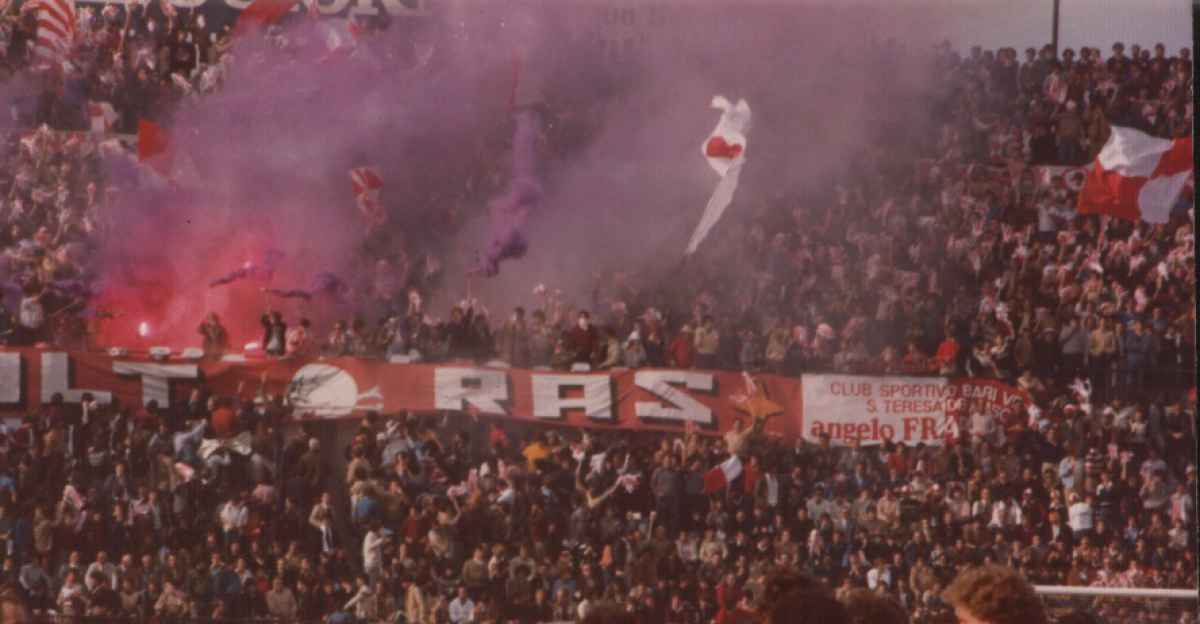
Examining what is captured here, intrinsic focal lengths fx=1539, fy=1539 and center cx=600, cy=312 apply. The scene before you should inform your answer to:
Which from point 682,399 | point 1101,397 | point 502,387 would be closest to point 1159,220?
point 1101,397

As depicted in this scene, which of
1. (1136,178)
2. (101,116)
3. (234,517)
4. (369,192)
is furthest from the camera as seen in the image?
(369,192)

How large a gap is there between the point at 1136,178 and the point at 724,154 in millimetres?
5052

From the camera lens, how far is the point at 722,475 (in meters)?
16.3

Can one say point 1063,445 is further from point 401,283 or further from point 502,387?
point 401,283

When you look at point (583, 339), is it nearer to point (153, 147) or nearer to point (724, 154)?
point (724, 154)

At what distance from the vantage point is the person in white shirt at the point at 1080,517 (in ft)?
52.1

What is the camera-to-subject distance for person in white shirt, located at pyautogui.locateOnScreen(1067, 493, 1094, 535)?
15891 mm

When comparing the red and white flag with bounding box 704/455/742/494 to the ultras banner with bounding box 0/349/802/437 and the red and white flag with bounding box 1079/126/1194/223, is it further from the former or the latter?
the red and white flag with bounding box 1079/126/1194/223

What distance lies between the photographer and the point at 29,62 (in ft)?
62.6

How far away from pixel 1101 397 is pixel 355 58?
9.89 m

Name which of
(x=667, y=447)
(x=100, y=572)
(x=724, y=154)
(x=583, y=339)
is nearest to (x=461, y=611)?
(x=667, y=447)

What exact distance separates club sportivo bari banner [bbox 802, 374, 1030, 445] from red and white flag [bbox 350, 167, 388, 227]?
591cm

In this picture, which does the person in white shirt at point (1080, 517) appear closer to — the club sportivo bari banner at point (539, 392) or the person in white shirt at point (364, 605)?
the club sportivo bari banner at point (539, 392)

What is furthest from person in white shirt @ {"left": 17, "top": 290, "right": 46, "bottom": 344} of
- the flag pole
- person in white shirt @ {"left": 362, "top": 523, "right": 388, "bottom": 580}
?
the flag pole
